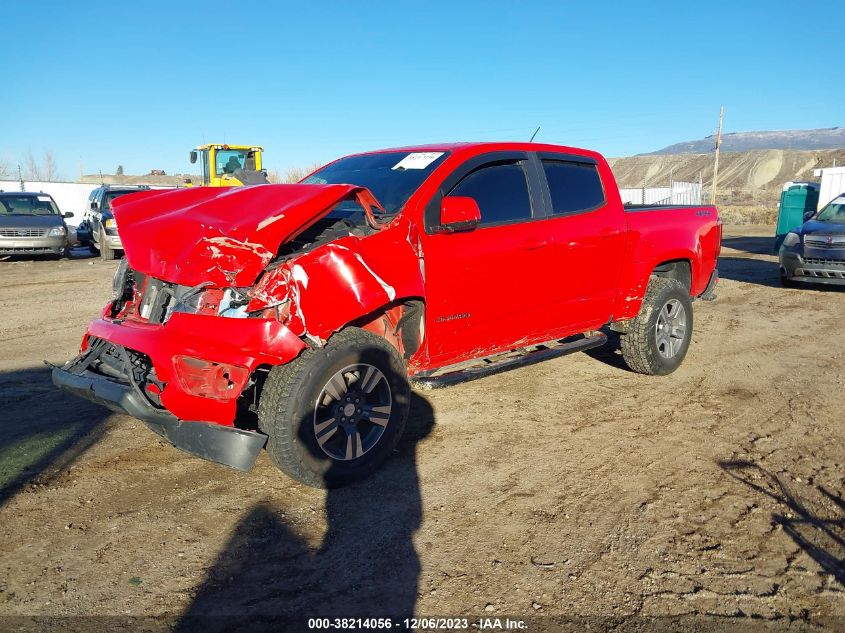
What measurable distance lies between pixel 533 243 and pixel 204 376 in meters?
2.56

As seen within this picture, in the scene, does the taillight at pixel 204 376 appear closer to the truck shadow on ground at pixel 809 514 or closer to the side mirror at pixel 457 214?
the side mirror at pixel 457 214

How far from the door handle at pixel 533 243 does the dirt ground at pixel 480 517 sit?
4.33ft

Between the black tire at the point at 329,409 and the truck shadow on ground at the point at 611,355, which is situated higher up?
the black tire at the point at 329,409

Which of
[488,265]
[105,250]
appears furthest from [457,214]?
[105,250]

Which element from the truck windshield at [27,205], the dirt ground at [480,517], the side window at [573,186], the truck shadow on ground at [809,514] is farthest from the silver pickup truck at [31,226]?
the truck shadow on ground at [809,514]

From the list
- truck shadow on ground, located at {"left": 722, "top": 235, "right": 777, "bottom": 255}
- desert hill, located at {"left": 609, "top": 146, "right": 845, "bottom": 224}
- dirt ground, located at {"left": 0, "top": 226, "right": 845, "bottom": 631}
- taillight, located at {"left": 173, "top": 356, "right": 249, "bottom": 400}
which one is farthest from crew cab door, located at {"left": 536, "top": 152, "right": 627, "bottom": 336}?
desert hill, located at {"left": 609, "top": 146, "right": 845, "bottom": 224}

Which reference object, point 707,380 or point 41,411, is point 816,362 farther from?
point 41,411

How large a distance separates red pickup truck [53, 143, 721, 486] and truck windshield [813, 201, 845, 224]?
28.3 ft

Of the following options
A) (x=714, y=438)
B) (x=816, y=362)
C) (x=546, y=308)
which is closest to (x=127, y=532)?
(x=546, y=308)

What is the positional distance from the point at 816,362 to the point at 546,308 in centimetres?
346

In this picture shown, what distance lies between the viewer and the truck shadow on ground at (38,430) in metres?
4.05

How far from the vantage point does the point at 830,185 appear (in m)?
18.0

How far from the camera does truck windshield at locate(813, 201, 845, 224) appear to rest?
1212cm

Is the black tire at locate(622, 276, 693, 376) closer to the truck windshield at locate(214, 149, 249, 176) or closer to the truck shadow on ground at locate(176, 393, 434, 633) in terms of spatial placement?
the truck shadow on ground at locate(176, 393, 434, 633)
